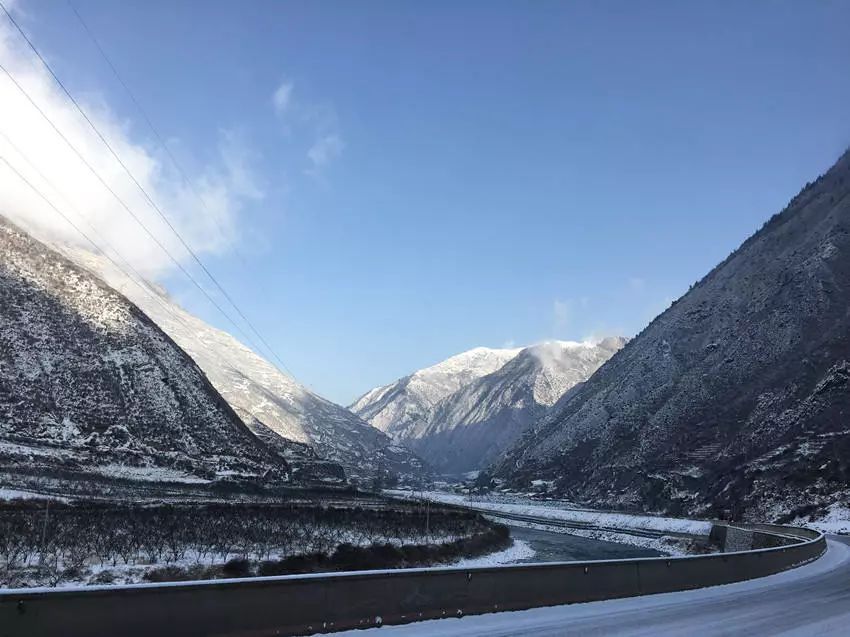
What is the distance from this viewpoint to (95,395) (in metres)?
94.0

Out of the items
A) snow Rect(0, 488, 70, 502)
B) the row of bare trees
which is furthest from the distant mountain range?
the row of bare trees

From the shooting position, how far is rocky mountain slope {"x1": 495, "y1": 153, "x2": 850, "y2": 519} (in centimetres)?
8162

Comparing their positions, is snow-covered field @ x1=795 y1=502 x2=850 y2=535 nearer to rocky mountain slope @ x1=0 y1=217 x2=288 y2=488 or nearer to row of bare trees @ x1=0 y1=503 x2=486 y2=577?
row of bare trees @ x1=0 y1=503 x2=486 y2=577

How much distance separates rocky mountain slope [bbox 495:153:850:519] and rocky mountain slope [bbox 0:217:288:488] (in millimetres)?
66179

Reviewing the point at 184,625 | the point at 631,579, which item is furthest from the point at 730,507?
the point at 184,625

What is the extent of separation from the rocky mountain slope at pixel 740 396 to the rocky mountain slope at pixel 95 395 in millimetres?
66179

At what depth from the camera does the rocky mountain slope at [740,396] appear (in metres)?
81.6

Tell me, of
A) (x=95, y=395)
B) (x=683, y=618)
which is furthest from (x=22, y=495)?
(x=683, y=618)

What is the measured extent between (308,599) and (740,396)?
11351 cm

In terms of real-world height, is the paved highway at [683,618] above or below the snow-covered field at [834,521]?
above

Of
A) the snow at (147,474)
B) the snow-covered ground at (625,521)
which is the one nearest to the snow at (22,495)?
the snow at (147,474)

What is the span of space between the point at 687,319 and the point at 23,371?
5166 inches

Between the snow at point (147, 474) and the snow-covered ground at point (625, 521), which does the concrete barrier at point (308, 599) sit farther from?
the snow at point (147, 474)

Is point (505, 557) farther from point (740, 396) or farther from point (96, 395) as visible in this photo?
point (740, 396)
